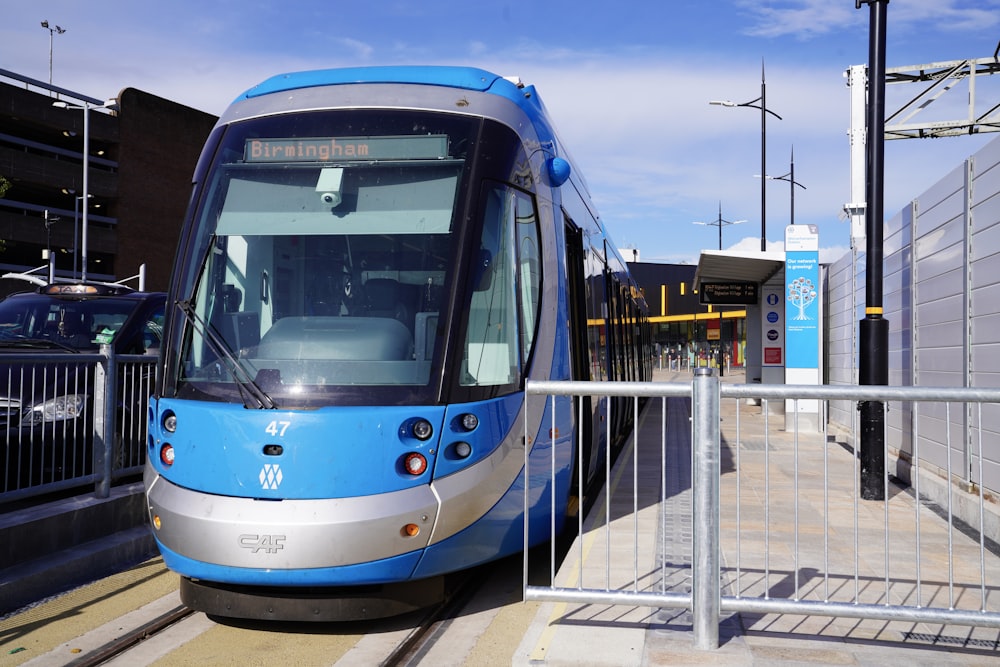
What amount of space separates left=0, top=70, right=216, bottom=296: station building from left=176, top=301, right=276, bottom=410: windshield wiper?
1973 inches

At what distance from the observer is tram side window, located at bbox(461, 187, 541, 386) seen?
232 inches

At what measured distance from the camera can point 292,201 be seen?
6160 mm

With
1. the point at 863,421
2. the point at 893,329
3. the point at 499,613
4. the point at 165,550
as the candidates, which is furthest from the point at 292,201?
the point at 893,329

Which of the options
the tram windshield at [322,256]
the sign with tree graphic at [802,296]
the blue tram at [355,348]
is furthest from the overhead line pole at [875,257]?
the sign with tree graphic at [802,296]

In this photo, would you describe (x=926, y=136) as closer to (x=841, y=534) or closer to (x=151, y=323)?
(x=841, y=534)

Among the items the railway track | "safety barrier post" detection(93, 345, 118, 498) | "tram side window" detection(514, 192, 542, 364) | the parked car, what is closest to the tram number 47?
the railway track

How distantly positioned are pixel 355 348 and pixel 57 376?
10.1 ft

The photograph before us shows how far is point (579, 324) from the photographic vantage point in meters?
7.89

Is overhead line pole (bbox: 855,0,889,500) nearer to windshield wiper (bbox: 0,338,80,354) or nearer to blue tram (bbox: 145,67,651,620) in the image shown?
blue tram (bbox: 145,67,651,620)

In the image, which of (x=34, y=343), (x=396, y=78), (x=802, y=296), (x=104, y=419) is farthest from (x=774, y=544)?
(x=802, y=296)

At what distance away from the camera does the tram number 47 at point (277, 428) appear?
Result: 5371 mm

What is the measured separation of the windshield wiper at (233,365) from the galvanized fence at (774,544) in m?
1.59

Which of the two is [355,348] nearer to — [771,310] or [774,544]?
[774,544]

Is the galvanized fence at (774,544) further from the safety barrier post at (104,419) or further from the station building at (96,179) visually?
the station building at (96,179)
